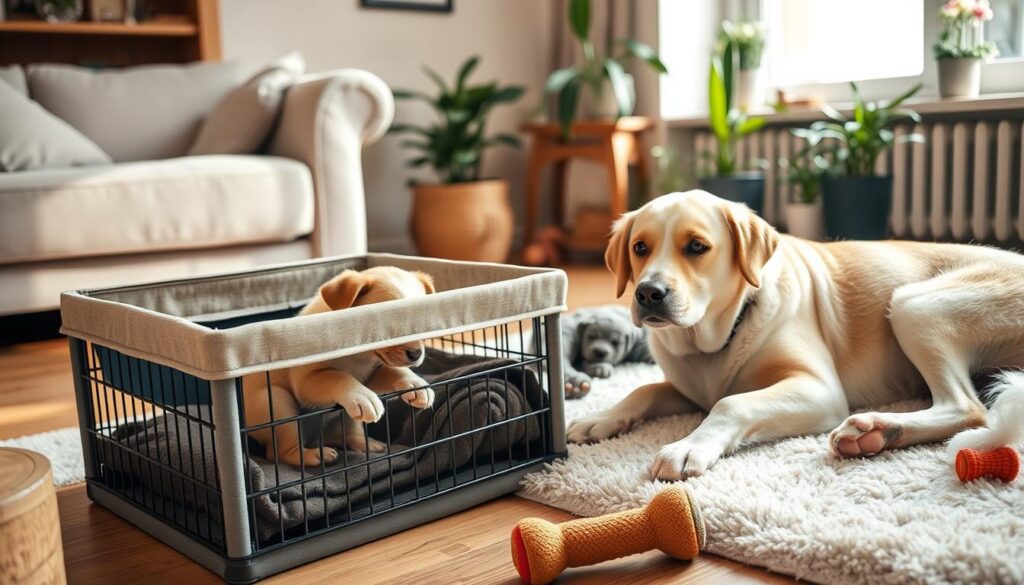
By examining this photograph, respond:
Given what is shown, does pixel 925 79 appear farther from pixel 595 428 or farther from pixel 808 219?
pixel 595 428

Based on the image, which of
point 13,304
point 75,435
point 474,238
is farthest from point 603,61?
point 75,435

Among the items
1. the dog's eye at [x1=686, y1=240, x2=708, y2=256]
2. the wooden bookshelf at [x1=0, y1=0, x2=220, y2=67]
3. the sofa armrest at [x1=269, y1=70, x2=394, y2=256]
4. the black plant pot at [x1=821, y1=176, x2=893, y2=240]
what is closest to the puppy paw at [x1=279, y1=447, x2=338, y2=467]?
the dog's eye at [x1=686, y1=240, x2=708, y2=256]

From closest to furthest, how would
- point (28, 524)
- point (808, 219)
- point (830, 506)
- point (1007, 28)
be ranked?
point (28, 524)
point (830, 506)
point (1007, 28)
point (808, 219)

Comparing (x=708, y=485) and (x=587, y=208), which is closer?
(x=708, y=485)

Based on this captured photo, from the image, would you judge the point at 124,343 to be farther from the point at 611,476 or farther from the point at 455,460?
the point at 611,476

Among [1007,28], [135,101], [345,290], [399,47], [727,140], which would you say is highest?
[399,47]

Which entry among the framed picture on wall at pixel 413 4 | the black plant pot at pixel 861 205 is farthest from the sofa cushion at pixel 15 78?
the black plant pot at pixel 861 205

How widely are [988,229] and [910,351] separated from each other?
2.34 metres

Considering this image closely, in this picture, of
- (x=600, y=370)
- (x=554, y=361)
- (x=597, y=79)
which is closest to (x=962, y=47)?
(x=597, y=79)

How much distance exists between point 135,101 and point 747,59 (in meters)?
2.69

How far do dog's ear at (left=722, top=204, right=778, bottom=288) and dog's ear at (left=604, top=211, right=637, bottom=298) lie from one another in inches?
7.4

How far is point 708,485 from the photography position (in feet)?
5.05

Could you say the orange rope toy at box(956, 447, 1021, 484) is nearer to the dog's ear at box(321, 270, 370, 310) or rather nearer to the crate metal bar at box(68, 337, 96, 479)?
the dog's ear at box(321, 270, 370, 310)

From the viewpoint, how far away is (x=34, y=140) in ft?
10.9
